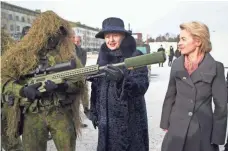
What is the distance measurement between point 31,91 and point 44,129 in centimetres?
37

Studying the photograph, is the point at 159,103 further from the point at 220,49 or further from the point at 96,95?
the point at 220,49

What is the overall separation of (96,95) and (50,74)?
19.3 inches

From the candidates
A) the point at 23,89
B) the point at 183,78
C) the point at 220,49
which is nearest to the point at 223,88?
the point at 183,78

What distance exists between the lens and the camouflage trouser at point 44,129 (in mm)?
2311

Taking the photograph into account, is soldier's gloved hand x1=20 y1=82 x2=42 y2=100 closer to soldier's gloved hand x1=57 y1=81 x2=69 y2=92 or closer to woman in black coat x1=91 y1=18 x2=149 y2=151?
soldier's gloved hand x1=57 y1=81 x2=69 y2=92

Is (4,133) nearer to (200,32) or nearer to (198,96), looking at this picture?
(198,96)

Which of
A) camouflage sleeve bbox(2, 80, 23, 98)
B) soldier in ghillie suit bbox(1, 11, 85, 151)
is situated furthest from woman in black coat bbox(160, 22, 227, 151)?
camouflage sleeve bbox(2, 80, 23, 98)

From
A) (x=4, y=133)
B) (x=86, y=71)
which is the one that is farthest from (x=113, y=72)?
(x=4, y=133)

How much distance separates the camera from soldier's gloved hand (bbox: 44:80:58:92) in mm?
2150

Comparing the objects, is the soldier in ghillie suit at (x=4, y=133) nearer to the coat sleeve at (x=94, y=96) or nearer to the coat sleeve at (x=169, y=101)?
the coat sleeve at (x=94, y=96)

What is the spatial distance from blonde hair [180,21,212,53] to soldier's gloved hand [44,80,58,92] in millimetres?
1124

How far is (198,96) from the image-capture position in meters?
2.25

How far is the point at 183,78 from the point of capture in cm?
230

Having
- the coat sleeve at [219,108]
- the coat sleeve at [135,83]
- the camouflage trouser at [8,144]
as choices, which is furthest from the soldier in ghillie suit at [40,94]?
the coat sleeve at [219,108]
